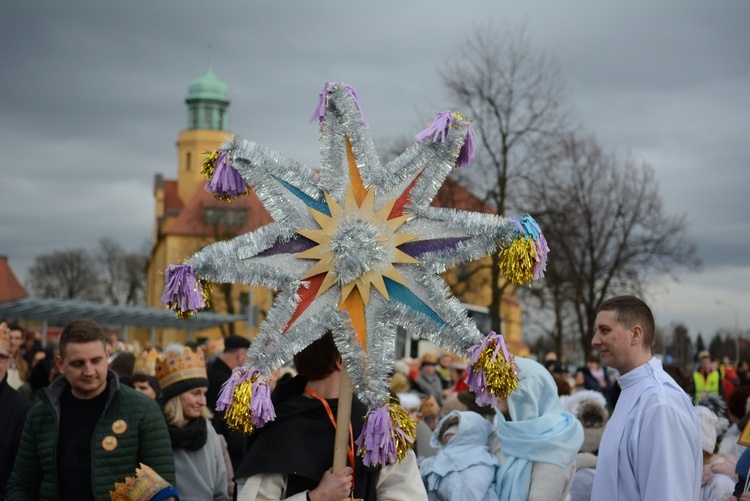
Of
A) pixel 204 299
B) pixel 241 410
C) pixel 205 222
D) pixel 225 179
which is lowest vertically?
pixel 241 410

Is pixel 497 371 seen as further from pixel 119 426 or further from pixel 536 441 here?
pixel 119 426

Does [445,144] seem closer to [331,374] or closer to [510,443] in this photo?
[331,374]

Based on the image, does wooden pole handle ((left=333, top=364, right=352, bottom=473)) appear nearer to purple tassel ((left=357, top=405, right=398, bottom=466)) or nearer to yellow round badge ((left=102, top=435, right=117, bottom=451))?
purple tassel ((left=357, top=405, right=398, bottom=466))

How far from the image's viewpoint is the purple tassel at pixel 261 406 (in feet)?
13.0

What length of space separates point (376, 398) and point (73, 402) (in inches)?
88.5

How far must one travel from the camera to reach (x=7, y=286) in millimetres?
27922

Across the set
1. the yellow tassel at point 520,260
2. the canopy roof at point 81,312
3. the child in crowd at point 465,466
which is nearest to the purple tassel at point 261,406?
the yellow tassel at point 520,260

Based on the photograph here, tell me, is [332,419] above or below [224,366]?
below

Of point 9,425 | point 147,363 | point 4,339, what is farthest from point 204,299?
point 147,363

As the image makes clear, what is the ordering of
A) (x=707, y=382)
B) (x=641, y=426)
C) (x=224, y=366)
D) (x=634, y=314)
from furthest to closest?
(x=707, y=382) → (x=224, y=366) → (x=634, y=314) → (x=641, y=426)

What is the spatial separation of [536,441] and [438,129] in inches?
95.0

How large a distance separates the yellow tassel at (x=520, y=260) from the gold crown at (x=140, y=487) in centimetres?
232

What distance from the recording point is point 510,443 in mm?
5984

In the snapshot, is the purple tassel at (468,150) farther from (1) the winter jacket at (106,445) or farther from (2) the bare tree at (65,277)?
(2) the bare tree at (65,277)
